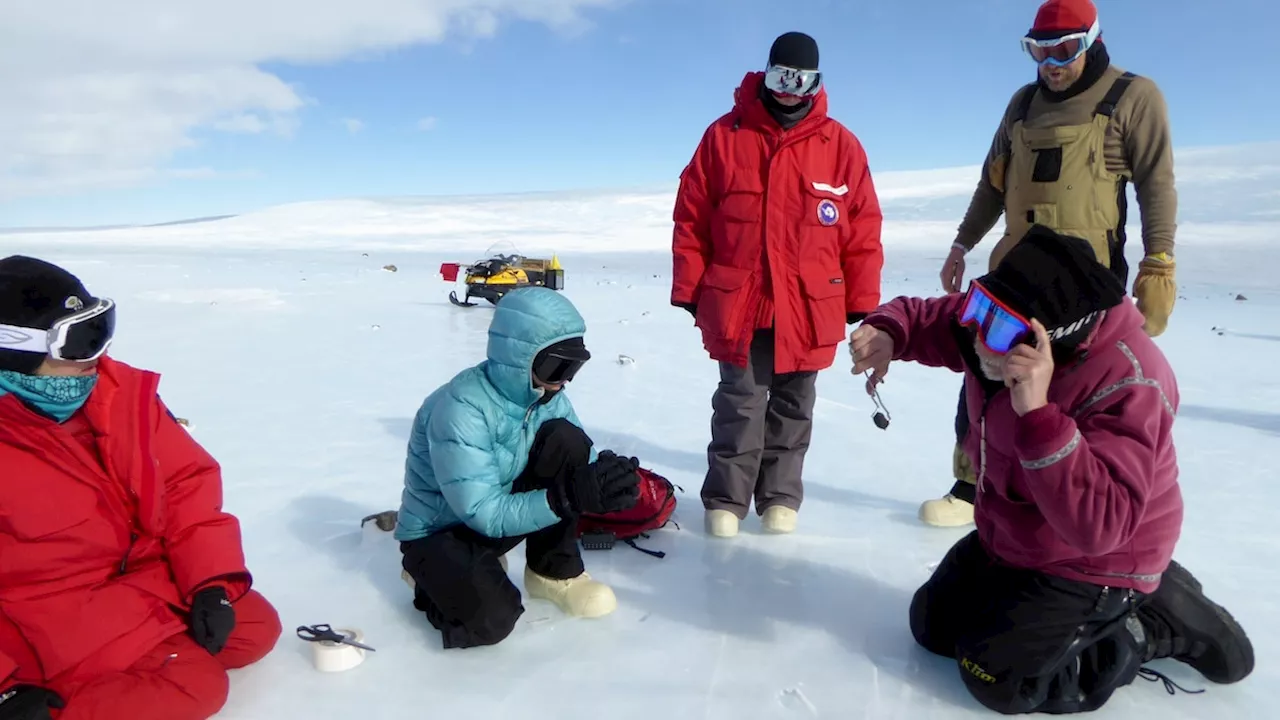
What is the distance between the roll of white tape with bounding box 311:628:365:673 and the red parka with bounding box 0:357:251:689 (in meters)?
0.25

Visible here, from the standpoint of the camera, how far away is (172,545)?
73.2 inches

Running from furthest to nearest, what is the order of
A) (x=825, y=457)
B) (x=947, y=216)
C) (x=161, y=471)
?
(x=947, y=216) < (x=825, y=457) < (x=161, y=471)

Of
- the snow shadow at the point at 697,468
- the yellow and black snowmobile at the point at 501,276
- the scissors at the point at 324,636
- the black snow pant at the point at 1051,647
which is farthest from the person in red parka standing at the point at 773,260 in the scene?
the yellow and black snowmobile at the point at 501,276

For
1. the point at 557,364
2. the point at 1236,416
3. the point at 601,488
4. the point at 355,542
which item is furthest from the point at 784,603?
the point at 1236,416

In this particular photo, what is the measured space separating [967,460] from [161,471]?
2.55 metres

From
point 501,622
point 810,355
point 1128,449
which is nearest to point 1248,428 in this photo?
point 810,355

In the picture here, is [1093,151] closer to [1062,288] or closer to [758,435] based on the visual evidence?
[1062,288]

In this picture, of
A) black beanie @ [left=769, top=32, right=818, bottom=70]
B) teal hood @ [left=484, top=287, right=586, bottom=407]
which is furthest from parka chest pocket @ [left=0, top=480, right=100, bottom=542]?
black beanie @ [left=769, top=32, right=818, bottom=70]

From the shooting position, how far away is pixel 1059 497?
1531mm

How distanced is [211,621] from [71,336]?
67 cm

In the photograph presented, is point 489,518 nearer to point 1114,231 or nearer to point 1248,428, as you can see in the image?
point 1114,231

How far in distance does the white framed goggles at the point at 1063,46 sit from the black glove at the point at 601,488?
1.80m

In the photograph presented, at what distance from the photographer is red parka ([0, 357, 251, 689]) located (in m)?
1.65

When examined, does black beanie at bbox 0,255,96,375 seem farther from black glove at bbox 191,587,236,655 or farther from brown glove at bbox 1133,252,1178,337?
brown glove at bbox 1133,252,1178,337
